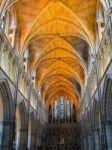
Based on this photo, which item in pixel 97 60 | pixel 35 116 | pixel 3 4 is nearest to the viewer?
pixel 3 4

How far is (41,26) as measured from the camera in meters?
23.2

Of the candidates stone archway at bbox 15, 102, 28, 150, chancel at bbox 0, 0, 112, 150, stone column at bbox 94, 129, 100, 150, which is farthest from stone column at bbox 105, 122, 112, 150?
stone archway at bbox 15, 102, 28, 150

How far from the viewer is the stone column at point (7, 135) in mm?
17312

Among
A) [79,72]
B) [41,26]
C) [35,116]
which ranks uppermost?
[41,26]

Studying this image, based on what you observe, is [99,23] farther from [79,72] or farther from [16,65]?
[79,72]

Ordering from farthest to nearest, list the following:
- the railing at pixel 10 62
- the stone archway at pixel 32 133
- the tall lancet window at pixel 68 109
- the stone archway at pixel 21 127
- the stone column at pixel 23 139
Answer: the tall lancet window at pixel 68 109 → the stone archway at pixel 32 133 → the stone archway at pixel 21 127 → the stone column at pixel 23 139 → the railing at pixel 10 62

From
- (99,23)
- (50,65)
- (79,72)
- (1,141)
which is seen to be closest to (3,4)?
(99,23)

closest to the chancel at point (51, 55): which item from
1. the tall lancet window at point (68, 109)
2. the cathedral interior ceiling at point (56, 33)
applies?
the cathedral interior ceiling at point (56, 33)

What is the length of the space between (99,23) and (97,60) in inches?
152

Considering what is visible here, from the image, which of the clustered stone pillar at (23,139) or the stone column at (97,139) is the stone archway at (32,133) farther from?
the stone column at (97,139)

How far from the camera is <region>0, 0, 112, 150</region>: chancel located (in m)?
17.5

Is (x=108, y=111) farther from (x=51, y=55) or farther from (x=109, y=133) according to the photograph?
(x=51, y=55)

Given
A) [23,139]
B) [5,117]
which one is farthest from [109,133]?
[23,139]

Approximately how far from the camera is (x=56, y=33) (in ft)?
84.4
